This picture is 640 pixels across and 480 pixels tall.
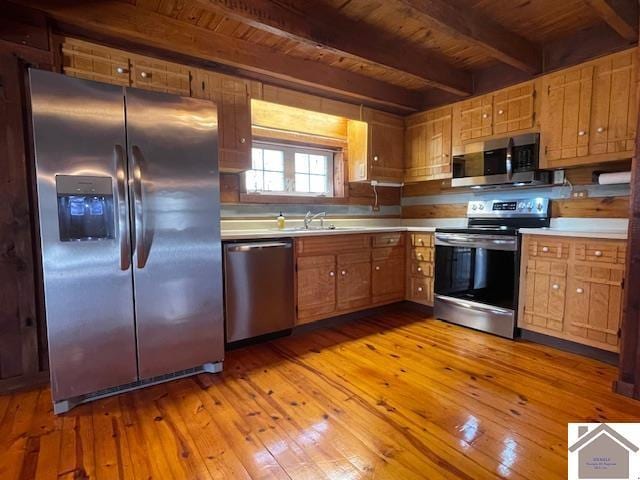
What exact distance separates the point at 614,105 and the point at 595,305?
1.44 m

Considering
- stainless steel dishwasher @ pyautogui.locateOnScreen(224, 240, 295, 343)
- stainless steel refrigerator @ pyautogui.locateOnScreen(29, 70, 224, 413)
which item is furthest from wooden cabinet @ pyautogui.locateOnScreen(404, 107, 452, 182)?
stainless steel refrigerator @ pyautogui.locateOnScreen(29, 70, 224, 413)

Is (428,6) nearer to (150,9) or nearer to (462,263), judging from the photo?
(150,9)

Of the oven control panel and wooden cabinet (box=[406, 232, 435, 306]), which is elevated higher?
the oven control panel

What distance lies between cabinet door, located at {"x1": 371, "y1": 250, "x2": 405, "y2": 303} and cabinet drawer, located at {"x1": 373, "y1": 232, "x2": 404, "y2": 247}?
0.12m

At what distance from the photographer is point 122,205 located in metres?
1.87

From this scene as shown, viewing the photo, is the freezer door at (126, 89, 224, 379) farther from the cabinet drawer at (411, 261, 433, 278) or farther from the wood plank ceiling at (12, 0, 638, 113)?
the cabinet drawer at (411, 261, 433, 278)

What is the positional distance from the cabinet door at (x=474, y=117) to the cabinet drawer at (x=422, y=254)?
1.13 metres

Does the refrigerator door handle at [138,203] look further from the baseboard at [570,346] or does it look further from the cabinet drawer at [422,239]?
the baseboard at [570,346]

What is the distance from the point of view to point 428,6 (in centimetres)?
208

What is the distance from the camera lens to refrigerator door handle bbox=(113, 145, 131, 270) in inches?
73.0

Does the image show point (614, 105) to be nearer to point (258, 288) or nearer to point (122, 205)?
point (258, 288)

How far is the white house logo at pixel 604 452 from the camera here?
1273 millimetres

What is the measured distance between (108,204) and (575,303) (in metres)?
3.15

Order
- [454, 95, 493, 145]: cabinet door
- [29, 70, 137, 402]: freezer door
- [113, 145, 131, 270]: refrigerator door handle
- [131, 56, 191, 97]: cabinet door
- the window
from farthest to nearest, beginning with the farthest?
the window
[454, 95, 493, 145]: cabinet door
[131, 56, 191, 97]: cabinet door
[113, 145, 131, 270]: refrigerator door handle
[29, 70, 137, 402]: freezer door
